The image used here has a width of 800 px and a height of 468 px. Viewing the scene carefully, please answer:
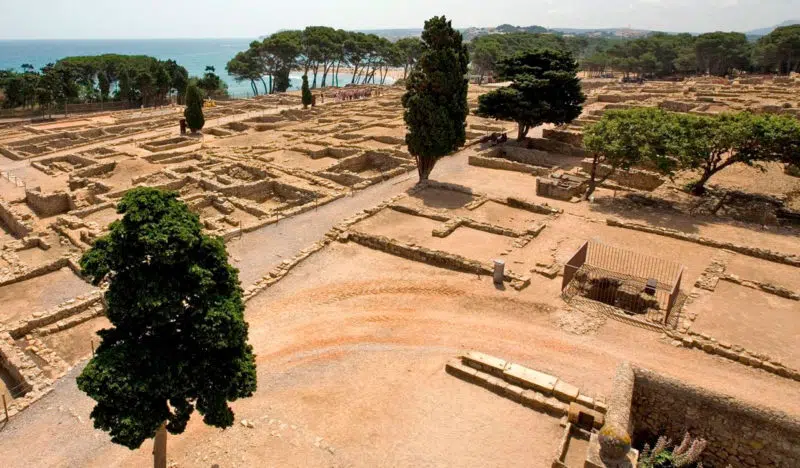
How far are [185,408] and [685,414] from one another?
406 inches

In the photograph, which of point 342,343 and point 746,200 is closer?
point 342,343

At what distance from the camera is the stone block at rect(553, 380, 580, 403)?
11.2 meters

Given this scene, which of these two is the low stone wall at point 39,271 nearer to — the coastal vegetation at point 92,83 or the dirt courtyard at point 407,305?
the dirt courtyard at point 407,305

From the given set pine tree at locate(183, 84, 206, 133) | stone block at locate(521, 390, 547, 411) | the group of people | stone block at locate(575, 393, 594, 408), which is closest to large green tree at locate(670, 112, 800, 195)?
stone block at locate(575, 393, 594, 408)

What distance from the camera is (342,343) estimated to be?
45.4 feet

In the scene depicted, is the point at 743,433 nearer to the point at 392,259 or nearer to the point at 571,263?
the point at 571,263

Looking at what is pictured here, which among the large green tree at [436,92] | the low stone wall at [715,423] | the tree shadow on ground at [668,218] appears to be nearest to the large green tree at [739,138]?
the tree shadow on ground at [668,218]

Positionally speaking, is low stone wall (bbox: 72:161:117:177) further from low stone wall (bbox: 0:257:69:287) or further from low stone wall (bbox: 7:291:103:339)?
low stone wall (bbox: 7:291:103:339)

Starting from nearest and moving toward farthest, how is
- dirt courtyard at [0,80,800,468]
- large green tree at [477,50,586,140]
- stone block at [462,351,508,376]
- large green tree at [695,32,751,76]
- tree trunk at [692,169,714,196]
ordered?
dirt courtyard at [0,80,800,468], stone block at [462,351,508,376], tree trunk at [692,169,714,196], large green tree at [477,50,586,140], large green tree at [695,32,751,76]

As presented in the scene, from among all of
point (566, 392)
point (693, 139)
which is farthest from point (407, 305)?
point (693, 139)

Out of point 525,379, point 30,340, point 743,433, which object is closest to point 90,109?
point 30,340

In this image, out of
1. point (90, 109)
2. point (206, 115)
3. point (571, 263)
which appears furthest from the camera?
point (90, 109)

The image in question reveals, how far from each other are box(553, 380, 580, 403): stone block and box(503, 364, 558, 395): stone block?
0.11 meters

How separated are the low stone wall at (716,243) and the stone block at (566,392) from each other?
39.1ft
